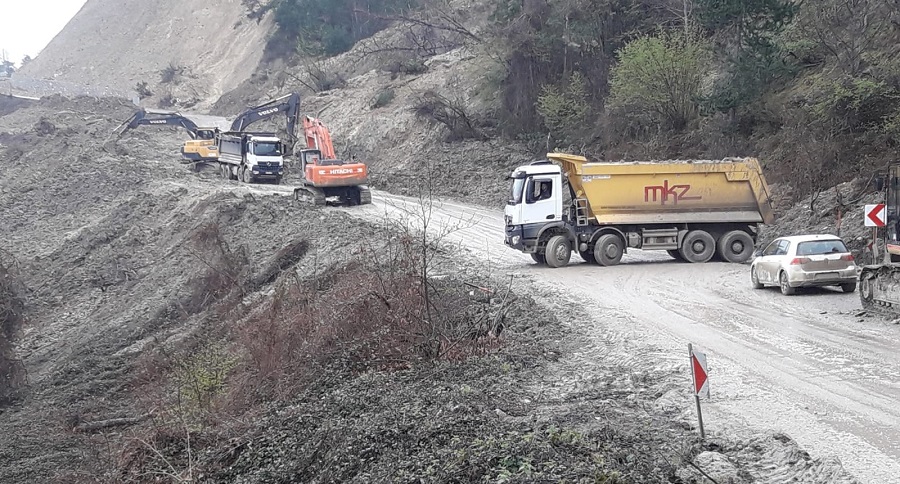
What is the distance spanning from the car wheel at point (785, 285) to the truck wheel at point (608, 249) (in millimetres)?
5238

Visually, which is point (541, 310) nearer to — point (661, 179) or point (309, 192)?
point (661, 179)

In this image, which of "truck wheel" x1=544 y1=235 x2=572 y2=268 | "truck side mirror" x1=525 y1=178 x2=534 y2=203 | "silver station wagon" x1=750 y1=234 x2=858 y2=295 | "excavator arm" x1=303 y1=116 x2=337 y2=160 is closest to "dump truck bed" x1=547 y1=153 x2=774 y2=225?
"truck side mirror" x1=525 y1=178 x2=534 y2=203

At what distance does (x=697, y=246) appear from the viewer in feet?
75.3

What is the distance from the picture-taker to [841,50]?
2928 centimetres

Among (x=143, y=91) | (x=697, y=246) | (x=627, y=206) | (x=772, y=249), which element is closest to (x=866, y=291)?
(x=772, y=249)

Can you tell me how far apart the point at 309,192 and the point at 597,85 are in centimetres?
1505

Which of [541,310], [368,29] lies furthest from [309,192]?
[368,29]

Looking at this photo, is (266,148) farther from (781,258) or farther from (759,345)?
(759,345)

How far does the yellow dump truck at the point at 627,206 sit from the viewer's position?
22.4 metres

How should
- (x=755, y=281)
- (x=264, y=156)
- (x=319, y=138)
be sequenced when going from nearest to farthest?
(x=755, y=281), (x=319, y=138), (x=264, y=156)

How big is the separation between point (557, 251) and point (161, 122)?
120 feet

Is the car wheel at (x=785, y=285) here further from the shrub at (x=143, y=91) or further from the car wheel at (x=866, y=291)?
the shrub at (x=143, y=91)

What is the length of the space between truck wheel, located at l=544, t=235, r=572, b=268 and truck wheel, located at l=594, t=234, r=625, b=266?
770mm

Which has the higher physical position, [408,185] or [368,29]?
[368,29]
